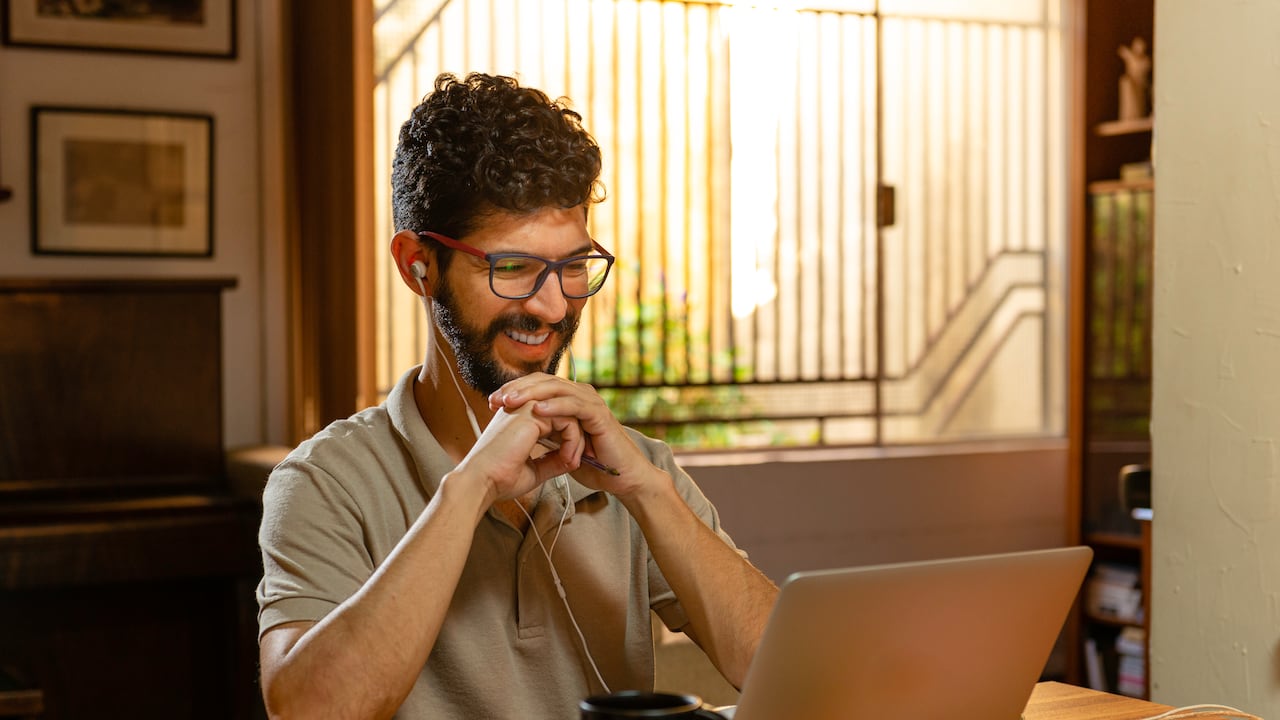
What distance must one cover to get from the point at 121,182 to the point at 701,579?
2.58 metres

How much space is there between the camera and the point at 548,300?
1476 mm

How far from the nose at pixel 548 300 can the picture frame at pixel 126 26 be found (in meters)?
2.47

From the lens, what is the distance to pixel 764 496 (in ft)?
14.3

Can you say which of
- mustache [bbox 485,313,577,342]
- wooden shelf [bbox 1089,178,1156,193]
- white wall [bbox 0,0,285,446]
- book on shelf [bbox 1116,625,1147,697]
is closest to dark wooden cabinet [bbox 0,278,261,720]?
white wall [bbox 0,0,285,446]

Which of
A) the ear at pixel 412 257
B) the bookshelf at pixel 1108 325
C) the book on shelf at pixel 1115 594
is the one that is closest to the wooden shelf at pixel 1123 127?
the bookshelf at pixel 1108 325

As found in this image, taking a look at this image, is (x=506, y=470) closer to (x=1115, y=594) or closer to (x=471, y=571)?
(x=471, y=571)

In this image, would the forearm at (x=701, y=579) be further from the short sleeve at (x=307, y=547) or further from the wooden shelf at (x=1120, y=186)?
the wooden shelf at (x=1120, y=186)

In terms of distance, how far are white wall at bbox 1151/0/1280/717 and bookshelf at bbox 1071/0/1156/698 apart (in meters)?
2.67

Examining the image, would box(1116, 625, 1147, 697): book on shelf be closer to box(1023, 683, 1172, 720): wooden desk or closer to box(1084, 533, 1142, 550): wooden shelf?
box(1084, 533, 1142, 550): wooden shelf

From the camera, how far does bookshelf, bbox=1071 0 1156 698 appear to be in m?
4.49

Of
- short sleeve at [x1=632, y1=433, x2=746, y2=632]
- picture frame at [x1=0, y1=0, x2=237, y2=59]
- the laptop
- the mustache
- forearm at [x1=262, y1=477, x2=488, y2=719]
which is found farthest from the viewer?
picture frame at [x1=0, y1=0, x2=237, y2=59]

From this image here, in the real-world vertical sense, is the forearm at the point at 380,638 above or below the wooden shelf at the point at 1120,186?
below

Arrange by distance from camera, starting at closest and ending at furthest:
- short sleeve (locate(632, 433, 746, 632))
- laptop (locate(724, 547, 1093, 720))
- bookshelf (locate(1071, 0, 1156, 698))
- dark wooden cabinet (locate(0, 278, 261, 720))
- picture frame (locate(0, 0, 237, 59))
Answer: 1. laptop (locate(724, 547, 1093, 720))
2. short sleeve (locate(632, 433, 746, 632))
3. dark wooden cabinet (locate(0, 278, 261, 720))
4. picture frame (locate(0, 0, 237, 59))
5. bookshelf (locate(1071, 0, 1156, 698))

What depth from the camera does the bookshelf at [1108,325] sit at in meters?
4.49
